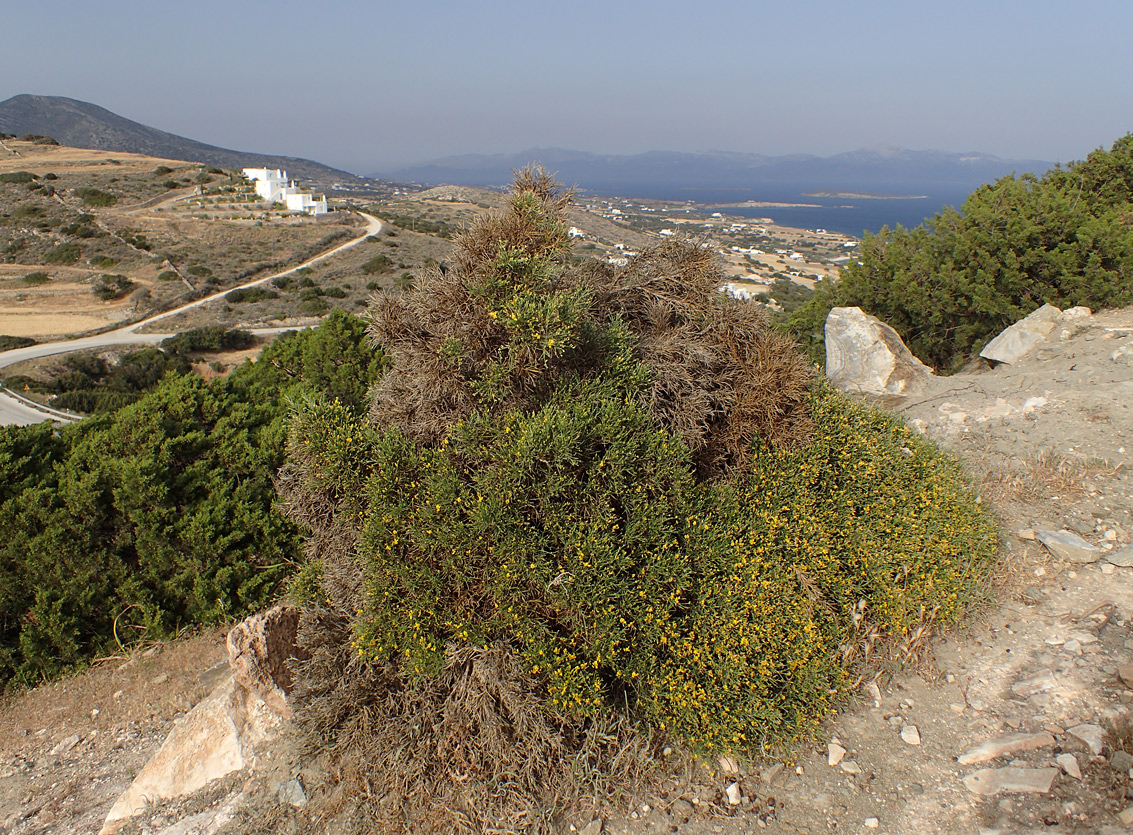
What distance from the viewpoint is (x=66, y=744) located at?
432 cm

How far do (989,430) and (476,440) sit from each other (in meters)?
6.14

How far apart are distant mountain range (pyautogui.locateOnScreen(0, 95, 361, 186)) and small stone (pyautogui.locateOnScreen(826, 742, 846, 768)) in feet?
459

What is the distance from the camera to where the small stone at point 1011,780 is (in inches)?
125

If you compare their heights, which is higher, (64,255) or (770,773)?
(64,255)

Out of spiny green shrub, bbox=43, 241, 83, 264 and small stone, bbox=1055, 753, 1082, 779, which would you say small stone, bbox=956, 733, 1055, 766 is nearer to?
small stone, bbox=1055, 753, 1082, 779

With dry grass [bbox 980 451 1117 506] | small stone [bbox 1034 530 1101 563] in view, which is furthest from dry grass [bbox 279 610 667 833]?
dry grass [bbox 980 451 1117 506]

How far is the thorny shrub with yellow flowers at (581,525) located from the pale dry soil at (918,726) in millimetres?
288

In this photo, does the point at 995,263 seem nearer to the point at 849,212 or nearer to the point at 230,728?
the point at 230,728

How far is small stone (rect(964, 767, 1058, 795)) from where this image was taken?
10.4 feet

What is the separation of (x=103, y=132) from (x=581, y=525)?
553 feet

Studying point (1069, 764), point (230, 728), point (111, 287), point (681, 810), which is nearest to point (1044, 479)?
point (1069, 764)

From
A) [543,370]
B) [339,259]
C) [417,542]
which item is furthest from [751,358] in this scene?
[339,259]

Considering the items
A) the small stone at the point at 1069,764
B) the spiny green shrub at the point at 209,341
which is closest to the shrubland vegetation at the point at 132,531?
the small stone at the point at 1069,764

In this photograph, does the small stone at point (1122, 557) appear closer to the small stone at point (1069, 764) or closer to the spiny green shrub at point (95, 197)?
the small stone at point (1069, 764)
